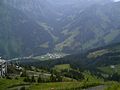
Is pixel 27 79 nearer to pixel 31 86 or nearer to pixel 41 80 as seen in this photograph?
pixel 41 80

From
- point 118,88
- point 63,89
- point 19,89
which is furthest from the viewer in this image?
point 19,89

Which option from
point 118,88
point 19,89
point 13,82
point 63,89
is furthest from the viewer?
point 13,82

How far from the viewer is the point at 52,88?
531ft

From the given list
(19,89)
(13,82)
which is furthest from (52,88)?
(13,82)

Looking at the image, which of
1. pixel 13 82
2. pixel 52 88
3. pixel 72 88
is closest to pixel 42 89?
pixel 52 88

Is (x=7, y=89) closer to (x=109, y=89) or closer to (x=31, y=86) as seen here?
(x=31, y=86)

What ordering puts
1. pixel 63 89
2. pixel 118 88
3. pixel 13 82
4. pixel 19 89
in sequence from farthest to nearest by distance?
pixel 13 82 → pixel 19 89 → pixel 63 89 → pixel 118 88

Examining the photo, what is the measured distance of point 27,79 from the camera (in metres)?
197

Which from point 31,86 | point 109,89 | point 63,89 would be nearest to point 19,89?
point 31,86

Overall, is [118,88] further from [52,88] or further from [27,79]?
[27,79]

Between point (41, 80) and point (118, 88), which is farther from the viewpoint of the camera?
point (41, 80)

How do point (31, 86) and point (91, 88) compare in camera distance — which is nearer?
point (91, 88)

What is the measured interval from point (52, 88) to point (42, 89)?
4.44 metres

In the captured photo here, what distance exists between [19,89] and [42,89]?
1147cm
